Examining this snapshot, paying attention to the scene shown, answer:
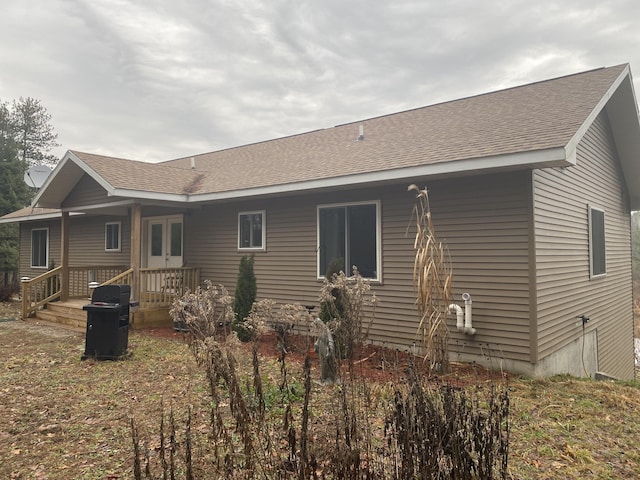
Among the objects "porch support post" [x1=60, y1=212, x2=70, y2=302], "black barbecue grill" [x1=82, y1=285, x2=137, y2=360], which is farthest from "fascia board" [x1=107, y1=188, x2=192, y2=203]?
"porch support post" [x1=60, y1=212, x2=70, y2=302]

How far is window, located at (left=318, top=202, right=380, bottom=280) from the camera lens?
7.35 meters

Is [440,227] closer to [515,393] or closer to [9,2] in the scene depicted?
[515,393]

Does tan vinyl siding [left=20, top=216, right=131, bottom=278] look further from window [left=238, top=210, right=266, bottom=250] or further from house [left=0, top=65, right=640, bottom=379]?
window [left=238, top=210, right=266, bottom=250]

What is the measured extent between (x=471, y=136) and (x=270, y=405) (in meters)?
5.14

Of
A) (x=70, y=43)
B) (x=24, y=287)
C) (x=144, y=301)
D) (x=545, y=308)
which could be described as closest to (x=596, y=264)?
(x=545, y=308)

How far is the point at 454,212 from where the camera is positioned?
648 cm

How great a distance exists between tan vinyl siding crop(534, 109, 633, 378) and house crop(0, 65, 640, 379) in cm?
5

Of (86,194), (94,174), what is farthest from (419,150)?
(86,194)

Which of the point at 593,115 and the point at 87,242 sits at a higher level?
the point at 593,115

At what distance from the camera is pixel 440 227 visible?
6.62m

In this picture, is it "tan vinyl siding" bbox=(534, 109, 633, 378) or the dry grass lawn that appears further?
"tan vinyl siding" bbox=(534, 109, 633, 378)

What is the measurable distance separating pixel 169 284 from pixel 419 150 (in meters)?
6.49

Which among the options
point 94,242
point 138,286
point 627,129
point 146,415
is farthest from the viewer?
point 94,242

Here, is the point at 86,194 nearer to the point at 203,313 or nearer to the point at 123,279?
the point at 123,279
